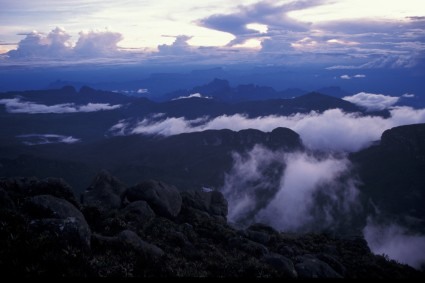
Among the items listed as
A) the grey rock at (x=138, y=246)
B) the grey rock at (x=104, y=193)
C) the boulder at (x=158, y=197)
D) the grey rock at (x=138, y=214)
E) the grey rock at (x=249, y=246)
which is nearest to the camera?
the grey rock at (x=138, y=246)

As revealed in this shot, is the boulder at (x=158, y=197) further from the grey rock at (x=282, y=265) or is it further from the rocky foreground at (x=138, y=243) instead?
the grey rock at (x=282, y=265)

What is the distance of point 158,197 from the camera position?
43906 millimetres

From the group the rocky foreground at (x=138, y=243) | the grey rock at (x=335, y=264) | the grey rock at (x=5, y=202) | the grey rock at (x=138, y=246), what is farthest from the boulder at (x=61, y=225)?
the grey rock at (x=335, y=264)

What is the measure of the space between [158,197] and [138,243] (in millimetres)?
18404

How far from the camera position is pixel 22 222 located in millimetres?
23375

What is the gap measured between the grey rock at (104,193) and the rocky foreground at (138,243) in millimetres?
139

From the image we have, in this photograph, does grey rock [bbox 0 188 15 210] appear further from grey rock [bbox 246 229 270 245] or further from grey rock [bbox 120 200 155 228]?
grey rock [bbox 246 229 270 245]

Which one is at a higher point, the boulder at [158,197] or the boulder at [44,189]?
the boulder at [44,189]

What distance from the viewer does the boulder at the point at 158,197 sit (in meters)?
43.2

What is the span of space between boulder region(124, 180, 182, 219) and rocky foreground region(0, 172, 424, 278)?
128 mm

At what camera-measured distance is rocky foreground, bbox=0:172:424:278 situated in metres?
20.5

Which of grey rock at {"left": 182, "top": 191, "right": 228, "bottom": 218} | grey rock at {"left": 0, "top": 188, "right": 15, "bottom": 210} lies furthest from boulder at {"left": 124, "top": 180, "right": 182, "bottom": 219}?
grey rock at {"left": 0, "top": 188, "right": 15, "bottom": 210}

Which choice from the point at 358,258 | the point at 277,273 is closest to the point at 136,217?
the point at 277,273

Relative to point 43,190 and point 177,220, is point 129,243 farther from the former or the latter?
point 177,220
